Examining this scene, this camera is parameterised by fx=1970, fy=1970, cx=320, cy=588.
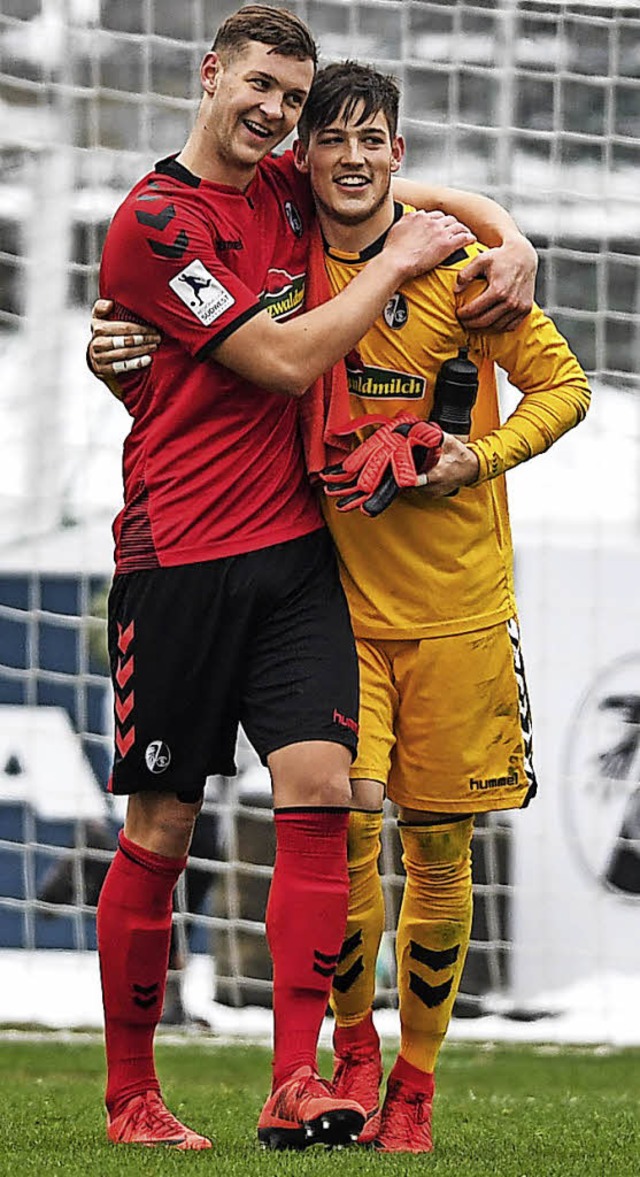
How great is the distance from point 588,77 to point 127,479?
339cm

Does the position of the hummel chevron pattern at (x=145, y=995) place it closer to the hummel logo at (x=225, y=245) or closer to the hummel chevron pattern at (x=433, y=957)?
the hummel chevron pattern at (x=433, y=957)

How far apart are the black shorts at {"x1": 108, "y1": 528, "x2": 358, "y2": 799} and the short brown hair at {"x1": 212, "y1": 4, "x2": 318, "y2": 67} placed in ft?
2.71

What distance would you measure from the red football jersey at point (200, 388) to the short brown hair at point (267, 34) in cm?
23

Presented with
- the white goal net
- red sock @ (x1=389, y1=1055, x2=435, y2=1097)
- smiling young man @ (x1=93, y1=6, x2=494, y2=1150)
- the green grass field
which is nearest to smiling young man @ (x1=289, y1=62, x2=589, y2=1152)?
red sock @ (x1=389, y1=1055, x2=435, y2=1097)

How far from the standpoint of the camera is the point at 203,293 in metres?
3.22

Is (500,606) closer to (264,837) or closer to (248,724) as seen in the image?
(248,724)

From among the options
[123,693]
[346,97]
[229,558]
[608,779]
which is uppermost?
[346,97]

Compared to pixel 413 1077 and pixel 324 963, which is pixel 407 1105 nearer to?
pixel 413 1077

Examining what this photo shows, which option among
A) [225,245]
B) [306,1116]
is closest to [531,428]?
[225,245]

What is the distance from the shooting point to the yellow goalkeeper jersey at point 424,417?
3.54m

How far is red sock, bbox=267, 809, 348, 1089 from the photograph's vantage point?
321cm

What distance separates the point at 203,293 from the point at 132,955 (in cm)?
115

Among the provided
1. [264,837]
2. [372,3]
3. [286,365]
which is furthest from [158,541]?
[372,3]

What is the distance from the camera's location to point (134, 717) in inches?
133
